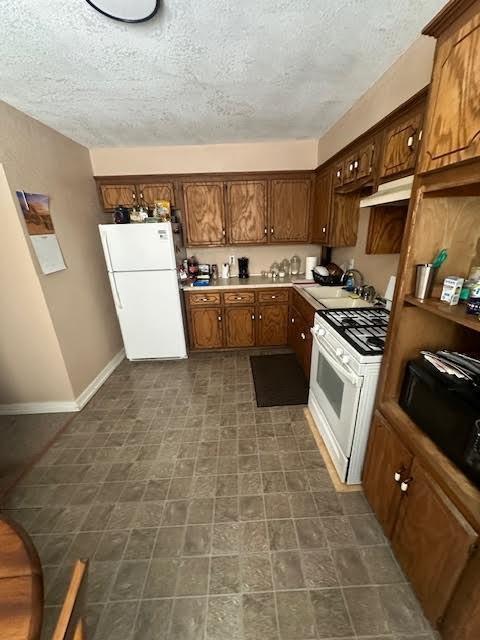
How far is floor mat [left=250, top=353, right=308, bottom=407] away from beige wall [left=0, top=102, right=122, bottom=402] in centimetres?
176

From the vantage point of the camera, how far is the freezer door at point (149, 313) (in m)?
2.89

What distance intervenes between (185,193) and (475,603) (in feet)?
11.6

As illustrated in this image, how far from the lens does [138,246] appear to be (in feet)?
9.07

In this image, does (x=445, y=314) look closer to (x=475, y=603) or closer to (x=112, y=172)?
(x=475, y=603)

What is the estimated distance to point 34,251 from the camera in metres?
2.00

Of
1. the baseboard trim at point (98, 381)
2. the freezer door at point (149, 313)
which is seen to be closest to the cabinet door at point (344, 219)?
the freezer door at point (149, 313)

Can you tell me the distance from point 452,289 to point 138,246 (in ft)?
8.88

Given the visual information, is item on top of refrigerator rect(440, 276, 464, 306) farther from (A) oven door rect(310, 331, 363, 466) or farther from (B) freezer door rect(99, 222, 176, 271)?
(B) freezer door rect(99, 222, 176, 271)

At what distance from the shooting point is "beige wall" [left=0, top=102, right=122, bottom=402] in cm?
197

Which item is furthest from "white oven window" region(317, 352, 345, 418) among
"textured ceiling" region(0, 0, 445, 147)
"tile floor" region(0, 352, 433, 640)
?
"textured ceiling" region(0, 0, 445, 147)

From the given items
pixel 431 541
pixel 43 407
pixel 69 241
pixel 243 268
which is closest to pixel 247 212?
pixel 243 268

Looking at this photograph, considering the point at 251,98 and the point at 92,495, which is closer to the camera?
the point at 92,495

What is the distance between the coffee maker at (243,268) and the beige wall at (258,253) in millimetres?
122

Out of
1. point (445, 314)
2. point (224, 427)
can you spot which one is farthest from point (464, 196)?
point (224, 427)
